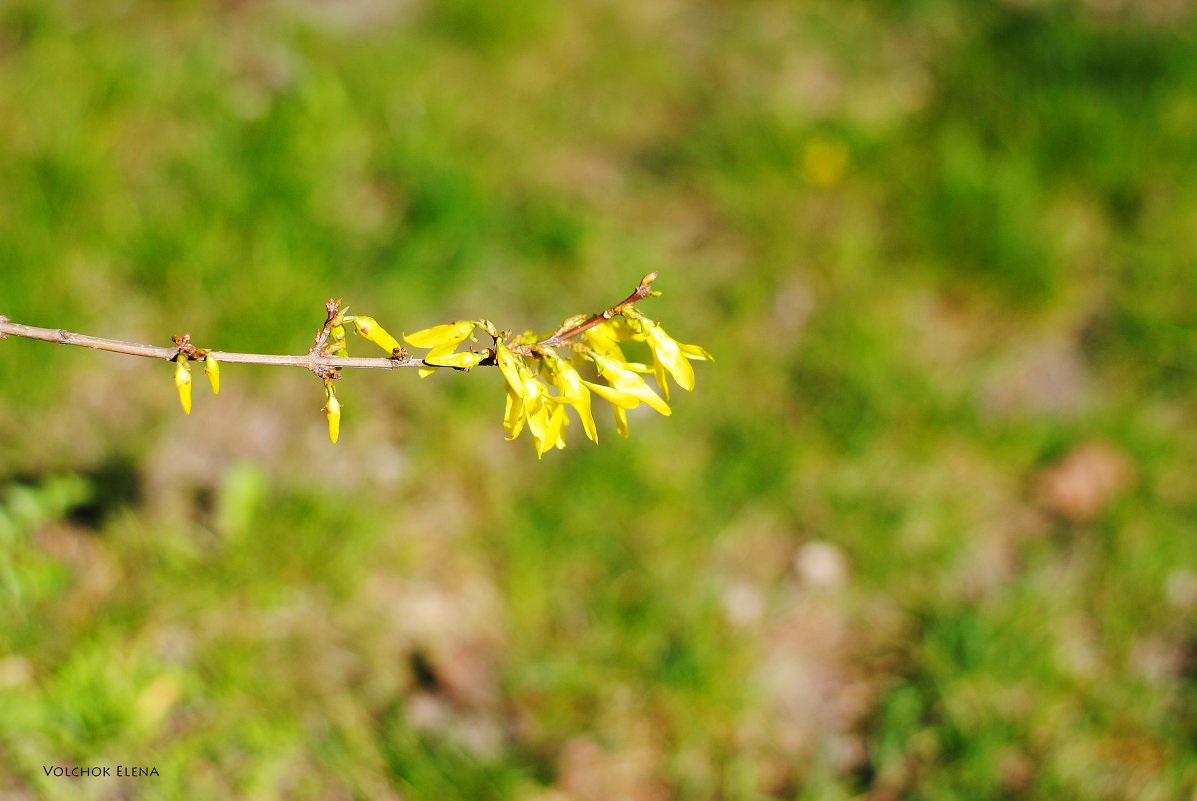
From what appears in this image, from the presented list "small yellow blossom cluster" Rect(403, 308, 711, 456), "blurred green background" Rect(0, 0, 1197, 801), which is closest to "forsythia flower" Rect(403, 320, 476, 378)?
"small yellow blossom cluster" Rect(403, 308, 711, 456)

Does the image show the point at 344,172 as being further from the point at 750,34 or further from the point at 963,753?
the point at 963,753

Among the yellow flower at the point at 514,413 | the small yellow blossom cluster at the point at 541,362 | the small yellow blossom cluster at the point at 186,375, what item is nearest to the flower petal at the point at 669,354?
the small yellow blossom cluster at the point at 541,362

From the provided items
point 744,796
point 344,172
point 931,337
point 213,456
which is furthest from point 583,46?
point 744,796

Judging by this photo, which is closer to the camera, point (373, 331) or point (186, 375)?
point (186, 375)

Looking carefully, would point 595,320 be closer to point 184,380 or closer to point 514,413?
point 514,413

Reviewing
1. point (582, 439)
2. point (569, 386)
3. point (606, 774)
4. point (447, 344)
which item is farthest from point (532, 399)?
point (582, 439)

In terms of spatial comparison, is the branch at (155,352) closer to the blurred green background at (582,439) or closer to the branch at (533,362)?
the branch at (533,362)
